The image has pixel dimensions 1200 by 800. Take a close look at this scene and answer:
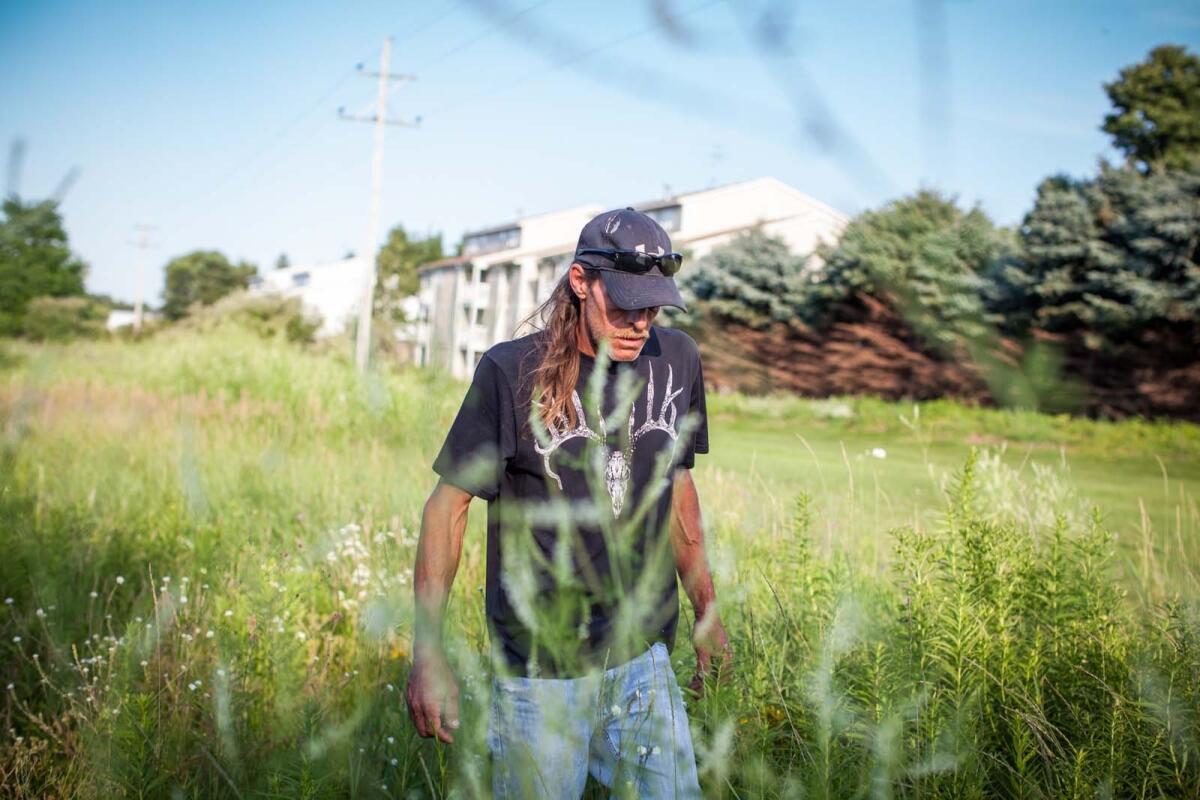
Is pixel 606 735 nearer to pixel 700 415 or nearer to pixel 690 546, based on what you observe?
pixel 690 546

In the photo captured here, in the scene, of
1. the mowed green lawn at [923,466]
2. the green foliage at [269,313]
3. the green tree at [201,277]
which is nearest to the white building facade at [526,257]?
the mowed green lawn at [923,466]

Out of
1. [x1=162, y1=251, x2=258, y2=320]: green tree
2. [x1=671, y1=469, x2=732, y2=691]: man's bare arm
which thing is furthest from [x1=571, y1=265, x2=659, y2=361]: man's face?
[x1=162, y1=251, x2=258, y2=320]: green tree

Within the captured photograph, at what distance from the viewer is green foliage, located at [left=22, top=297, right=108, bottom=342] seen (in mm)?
2539

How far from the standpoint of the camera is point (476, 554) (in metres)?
5.30

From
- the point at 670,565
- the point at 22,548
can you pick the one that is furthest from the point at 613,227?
the point at 22,548

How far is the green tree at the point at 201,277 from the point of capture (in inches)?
3472

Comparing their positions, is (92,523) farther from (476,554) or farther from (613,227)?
(613,227)

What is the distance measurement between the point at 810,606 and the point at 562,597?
183 centimetres

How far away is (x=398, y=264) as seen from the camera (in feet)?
215

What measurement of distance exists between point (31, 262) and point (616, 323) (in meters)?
1.46

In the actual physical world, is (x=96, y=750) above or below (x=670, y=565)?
below

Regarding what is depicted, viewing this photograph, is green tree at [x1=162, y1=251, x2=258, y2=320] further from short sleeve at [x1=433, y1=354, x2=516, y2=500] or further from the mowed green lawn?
short sleeve at [x1=433, y1=354, x2=516, y2=500]

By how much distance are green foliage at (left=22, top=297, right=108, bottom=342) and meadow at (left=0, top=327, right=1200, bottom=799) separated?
0.24ft

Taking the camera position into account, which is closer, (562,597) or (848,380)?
(562,597)
